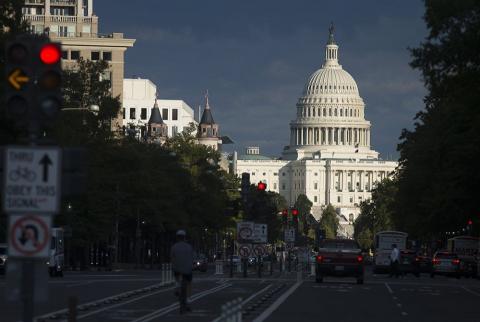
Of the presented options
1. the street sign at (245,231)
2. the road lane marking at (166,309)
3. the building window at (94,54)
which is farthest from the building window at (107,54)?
the road lane marking at (166,309)

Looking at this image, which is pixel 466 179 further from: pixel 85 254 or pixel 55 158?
pixel 55 158

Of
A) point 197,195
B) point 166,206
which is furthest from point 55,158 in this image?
point 197,195

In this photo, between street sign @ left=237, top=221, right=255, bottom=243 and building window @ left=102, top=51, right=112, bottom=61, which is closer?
street sign @ left=237, top=221, right=255, bottom=243

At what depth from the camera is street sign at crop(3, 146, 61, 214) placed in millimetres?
16953

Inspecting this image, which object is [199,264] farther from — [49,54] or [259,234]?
[49,54]

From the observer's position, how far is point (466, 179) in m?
81.3

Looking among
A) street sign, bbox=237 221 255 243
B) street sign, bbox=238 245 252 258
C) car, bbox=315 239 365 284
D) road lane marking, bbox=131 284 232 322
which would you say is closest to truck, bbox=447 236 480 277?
street sign, bbox=238 245 252 258

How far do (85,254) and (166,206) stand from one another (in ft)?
35.5

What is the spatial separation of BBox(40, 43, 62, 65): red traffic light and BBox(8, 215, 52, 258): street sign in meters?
1.76

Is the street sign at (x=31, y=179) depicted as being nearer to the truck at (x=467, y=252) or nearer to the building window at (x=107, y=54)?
the truck at (x=467, y=252)

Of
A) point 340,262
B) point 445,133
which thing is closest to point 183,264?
point 340,262

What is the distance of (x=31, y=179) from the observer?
55.9 ft

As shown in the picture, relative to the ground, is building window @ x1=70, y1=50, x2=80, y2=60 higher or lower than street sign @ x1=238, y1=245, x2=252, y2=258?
higher

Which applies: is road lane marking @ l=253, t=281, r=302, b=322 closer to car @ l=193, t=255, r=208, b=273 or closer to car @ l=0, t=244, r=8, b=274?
car @ l=0, t=244, r=8, b=274
